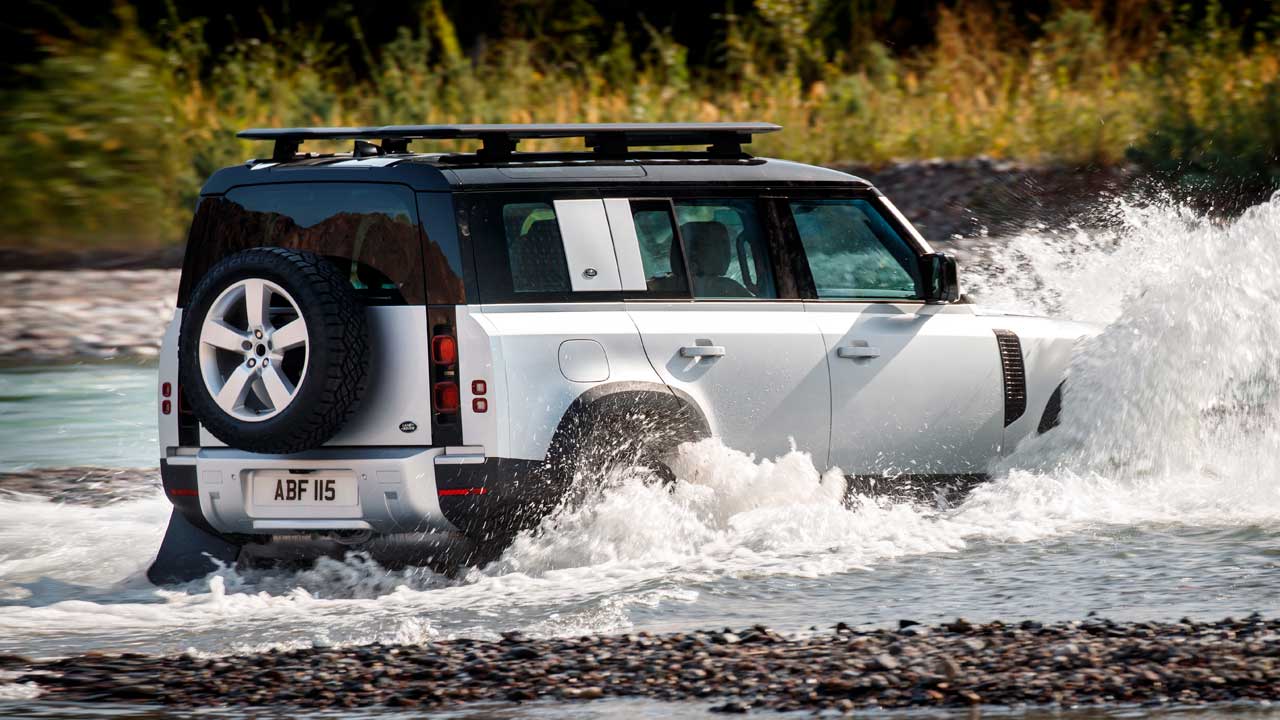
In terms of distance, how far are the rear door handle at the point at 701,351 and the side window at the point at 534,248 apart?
52 centimetres

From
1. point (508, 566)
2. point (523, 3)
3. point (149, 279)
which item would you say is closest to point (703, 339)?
point (508, 566)

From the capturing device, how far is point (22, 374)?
17.5m

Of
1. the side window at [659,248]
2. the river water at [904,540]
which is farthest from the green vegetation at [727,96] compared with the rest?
the side window at [659,248]

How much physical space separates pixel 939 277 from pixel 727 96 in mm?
14411

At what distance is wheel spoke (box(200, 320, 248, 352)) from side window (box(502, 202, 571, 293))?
3.35ft

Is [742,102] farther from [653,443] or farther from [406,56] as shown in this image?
[653,443]

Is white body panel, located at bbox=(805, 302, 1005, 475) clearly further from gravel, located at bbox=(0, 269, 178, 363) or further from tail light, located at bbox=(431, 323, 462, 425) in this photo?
gravel, located at bbox=(0, 269, 178, 363)

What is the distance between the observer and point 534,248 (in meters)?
8.09

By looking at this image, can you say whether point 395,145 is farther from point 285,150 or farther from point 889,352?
point 889,352

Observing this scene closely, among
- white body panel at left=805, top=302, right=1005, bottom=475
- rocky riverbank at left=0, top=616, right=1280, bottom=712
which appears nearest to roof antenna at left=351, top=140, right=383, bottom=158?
white body panel at left=805, top=302, right=1005, bottom=475

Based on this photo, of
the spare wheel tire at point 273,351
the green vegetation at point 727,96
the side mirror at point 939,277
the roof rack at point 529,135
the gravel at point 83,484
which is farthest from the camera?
the green vegetation at point 727,96

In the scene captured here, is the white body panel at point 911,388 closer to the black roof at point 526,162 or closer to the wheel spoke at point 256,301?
the black roof at point 526,162

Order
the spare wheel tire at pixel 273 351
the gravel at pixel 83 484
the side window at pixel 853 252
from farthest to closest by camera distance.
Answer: the gravel at pixel 83 484, the side window at pixel 853 252, the spare wheel tire at pixel 273 351

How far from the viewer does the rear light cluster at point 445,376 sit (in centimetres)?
779
